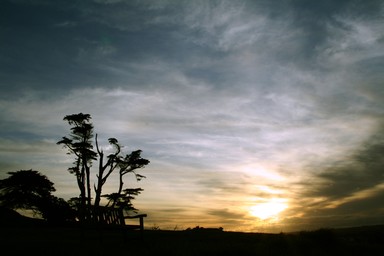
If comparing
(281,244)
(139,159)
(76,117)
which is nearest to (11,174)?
(76,117)

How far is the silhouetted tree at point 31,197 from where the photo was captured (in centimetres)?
3859

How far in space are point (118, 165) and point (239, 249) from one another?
79.2 ft

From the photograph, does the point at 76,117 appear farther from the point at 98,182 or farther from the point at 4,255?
the point at 4,255

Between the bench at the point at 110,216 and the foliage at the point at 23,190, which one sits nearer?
the bench at the point at 110,216

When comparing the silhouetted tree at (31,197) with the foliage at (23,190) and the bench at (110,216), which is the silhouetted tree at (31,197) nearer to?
the foliage at (23,190)

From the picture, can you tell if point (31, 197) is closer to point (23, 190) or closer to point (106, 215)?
point (23, 190)

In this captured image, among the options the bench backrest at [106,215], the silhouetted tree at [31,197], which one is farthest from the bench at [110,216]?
the silhouetted tree at [31,197]

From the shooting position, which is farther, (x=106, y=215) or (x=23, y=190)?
(x=23, y=190)

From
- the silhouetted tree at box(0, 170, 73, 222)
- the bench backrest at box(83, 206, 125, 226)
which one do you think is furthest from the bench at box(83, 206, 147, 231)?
the silhouetted tree at box(0, 170, 73, 222)

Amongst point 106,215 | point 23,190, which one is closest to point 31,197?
point 23,190

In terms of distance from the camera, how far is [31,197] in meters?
39.4

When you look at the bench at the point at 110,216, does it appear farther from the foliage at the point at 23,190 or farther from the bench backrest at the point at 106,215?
the foliage at the point at 23,190

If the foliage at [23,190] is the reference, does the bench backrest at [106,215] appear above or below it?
below

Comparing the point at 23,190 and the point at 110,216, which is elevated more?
the point at 23,190
